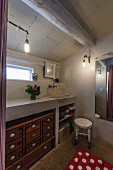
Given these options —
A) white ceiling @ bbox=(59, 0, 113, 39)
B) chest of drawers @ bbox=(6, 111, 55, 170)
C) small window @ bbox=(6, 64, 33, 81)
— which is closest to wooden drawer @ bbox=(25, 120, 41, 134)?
chest of drawers @ bbox=(6, 111, 55, 170)

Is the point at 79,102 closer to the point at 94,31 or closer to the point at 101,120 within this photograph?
the point at 101,120

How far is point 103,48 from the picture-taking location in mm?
2266

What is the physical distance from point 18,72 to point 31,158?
153 cm

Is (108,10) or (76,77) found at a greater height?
(108,10)

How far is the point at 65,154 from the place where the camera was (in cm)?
183

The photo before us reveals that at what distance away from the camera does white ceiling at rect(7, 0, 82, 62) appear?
124 centimetres

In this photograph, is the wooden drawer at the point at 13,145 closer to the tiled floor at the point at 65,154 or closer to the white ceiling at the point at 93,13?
the tiled floor at the point at 65,154

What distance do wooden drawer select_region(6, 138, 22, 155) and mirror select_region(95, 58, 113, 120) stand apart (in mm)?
1730

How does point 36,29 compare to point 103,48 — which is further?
point 103,48

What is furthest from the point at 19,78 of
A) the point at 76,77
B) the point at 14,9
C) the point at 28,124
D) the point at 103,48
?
the point at 103,48

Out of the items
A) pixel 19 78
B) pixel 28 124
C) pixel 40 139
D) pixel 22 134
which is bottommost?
pixel 40 139

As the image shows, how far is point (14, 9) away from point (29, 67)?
1105mm

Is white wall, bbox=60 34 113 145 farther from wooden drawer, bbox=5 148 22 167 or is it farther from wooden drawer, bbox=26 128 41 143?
wooden drawer, bbox=5 148 22 167

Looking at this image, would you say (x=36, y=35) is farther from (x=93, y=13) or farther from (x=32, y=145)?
(x=32, y=145)
